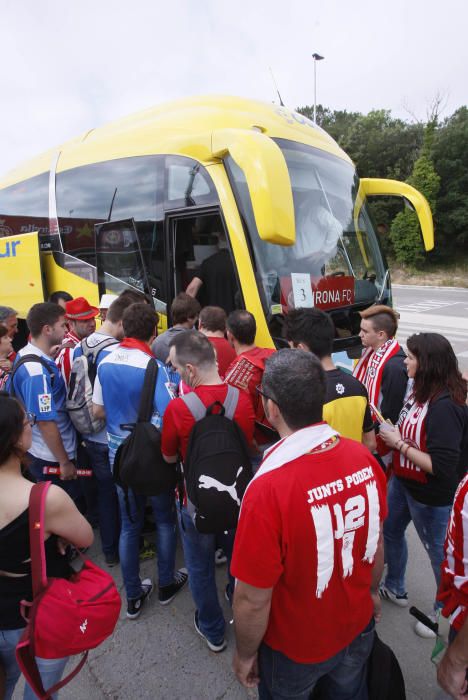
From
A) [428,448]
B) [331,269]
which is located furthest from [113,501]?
[331,269]

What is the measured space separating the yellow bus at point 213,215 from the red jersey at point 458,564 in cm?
188

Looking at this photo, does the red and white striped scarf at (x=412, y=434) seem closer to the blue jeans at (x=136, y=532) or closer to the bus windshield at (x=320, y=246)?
the blue jeans at (x=136, y=532)

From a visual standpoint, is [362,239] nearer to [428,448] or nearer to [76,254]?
[428,448]

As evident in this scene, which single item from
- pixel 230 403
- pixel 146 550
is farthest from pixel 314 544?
pixel 146 550

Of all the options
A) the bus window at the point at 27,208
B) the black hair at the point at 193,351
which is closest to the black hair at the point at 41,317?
the black hair at the point at 193,351

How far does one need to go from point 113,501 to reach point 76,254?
3159 millimetres

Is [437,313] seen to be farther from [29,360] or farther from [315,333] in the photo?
[29,360]

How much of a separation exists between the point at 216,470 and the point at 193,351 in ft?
2.01

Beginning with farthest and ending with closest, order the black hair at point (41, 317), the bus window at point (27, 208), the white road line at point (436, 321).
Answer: the white road line at point (436, 321)
the bus window at point (27, 208)
the black hair at point (41, 317)

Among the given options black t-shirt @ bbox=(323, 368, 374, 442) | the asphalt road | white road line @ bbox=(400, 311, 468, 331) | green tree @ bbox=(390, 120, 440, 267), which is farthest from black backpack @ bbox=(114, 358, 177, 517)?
green tree @ bbox=(390, 120, 440, 267)

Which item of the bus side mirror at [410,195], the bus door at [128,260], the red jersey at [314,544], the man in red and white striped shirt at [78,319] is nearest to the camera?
the red jersey at [314,544]

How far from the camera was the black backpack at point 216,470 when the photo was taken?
1964 mm

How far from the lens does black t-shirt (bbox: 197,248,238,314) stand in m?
4.03

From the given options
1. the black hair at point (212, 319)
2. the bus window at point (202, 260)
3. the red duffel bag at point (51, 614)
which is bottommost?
the red duffel bag at point (51, 614)
